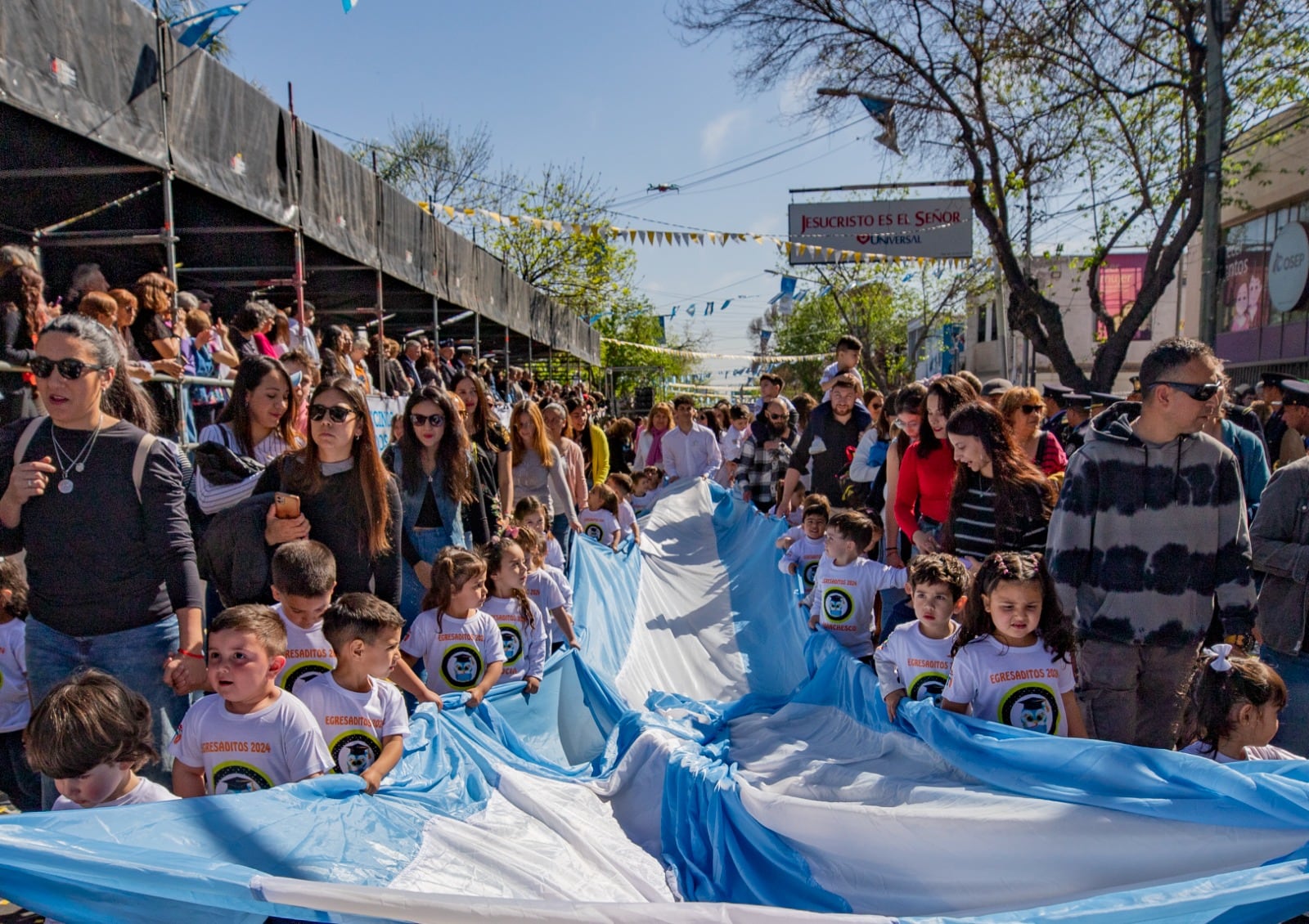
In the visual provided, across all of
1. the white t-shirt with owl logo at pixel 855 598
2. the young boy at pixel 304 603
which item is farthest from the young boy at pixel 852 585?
the young boy at pixel 304 603

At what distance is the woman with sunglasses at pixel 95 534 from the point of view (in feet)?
9.61

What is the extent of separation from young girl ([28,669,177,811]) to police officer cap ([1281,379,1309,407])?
6.35 m

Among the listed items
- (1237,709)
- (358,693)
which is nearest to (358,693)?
(358,693)

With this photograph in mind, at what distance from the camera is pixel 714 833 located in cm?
350

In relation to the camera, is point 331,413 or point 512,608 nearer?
point 331,413

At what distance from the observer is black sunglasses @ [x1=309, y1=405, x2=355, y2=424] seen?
3.73m

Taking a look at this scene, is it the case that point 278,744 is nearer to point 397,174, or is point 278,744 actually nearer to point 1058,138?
point 1058,138

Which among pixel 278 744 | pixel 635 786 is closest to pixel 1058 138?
pixel 635 786

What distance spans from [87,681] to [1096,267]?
51.6 ft

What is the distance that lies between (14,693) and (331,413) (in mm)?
1710

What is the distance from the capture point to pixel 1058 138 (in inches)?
590

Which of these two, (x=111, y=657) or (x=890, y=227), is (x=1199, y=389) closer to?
(x=111, y=657)

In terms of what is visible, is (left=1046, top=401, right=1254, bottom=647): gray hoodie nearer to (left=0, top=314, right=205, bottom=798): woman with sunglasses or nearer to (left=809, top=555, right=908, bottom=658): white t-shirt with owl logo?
(left=809, top=555, right=908, bottom=658): white t-shirt with owl logo

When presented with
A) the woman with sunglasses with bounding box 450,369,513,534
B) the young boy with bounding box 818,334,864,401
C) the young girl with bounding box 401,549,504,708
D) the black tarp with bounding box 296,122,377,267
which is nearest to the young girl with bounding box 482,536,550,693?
the young girl with bounding box 401,549,504,708
